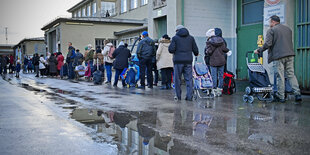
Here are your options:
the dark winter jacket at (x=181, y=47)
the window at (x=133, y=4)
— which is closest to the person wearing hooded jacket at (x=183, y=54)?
the dark winter jacket at (x=181, y=47)

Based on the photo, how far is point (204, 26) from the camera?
15992 mm

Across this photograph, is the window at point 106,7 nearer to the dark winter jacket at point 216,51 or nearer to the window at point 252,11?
the window at point 252,11

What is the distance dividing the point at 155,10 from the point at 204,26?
9.33ft

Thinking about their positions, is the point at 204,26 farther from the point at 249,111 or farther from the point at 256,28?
the point at 249,111

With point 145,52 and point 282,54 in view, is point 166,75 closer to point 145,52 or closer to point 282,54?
point 145,52

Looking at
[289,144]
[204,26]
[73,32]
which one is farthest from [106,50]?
[73,32]

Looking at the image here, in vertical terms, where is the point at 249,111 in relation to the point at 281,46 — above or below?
below

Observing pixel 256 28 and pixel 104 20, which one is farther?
pixel 104 20

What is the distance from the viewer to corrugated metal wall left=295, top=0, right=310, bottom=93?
36.6 feet

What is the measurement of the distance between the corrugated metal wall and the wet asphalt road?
2808 mm

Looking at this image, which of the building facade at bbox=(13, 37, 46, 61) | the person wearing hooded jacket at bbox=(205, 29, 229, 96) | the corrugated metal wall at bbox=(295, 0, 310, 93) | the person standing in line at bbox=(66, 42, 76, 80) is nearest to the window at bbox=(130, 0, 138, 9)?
the person standing in line at bbox=(66, 42, 76, 80)

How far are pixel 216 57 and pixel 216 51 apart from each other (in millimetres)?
186

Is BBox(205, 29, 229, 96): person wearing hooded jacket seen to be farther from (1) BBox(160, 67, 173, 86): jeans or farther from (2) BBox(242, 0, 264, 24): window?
(2) BBox(242, 0, 264, 24): window

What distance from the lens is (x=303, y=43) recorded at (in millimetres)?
11312
